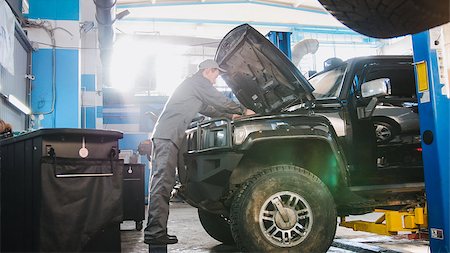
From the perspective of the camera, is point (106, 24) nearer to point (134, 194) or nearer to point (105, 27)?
point (105, 27)

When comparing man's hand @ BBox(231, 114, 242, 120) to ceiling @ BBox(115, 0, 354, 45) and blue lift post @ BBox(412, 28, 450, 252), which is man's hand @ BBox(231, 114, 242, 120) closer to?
blue lift post @ BBox(412, 28, 450, 252)

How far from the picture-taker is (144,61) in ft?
42.0

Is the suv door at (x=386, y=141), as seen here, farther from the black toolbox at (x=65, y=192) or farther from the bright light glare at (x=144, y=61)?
the bright light glare at (x=144, y=61)

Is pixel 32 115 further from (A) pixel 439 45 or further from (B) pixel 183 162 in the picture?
(A) pixel 439 45

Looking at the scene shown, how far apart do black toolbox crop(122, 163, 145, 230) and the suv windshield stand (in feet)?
9.68

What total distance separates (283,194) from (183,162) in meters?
1.18

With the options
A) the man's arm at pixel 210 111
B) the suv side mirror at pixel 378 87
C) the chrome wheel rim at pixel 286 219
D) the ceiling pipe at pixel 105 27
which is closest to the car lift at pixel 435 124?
the suv side mirror at pixel 378 87

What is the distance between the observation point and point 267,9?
13.9m

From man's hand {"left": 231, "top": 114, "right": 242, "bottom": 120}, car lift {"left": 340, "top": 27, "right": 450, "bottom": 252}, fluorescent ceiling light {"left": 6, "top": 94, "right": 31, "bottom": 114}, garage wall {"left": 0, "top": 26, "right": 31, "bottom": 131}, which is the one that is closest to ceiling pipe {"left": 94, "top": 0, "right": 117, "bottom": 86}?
garage wall {"left": 0, "top": 26, "right": 31, "bottom": 131}

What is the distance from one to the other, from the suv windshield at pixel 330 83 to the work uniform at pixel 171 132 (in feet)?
2.85

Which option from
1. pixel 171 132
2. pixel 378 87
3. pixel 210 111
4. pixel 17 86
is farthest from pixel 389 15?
pixel 17 86

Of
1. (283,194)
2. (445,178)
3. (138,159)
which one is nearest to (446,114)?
(445,178)

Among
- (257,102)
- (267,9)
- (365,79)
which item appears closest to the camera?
(365,79)

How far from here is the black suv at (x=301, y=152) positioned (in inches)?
123
